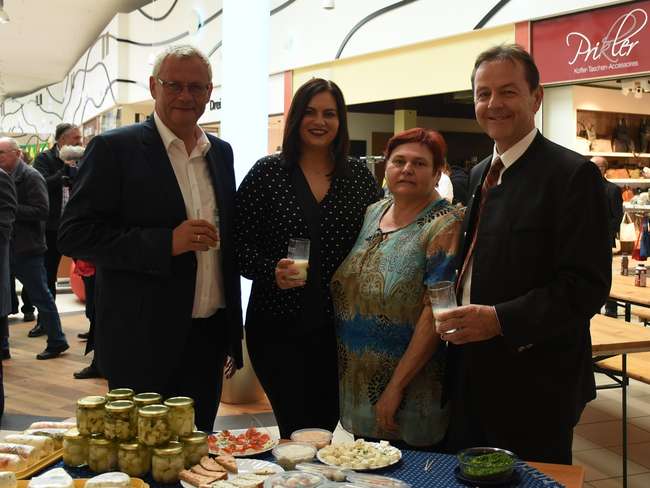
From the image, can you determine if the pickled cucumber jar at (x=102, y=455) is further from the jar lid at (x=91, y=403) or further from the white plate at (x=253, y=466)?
the white plate at (x=253, y=466)

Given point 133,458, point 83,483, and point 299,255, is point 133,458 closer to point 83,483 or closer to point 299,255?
point 83,483

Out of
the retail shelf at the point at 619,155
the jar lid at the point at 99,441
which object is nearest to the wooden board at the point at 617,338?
the jar lid at the point at 99,441

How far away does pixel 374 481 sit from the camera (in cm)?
172

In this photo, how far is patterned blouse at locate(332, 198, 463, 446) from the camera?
7.19 feet

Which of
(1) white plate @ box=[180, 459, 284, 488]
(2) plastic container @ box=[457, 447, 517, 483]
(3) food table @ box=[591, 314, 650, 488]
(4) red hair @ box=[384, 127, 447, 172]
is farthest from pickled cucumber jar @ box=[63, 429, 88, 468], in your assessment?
(3) food table @ box=[591, 314, 650, 488]

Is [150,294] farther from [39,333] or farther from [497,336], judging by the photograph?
[39,333]

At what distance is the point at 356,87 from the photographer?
9906 millimetres

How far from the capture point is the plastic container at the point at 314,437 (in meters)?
1.99

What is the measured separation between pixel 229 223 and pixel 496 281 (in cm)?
97

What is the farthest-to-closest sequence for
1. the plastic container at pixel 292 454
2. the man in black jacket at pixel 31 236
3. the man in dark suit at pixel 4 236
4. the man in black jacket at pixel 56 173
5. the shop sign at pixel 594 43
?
the man in black jacket at pixel 56 173 < the shop sign at pixel 594 43 < the man in black jacket at pixel 31 236 < the man in dark suit at pixel 4 236 < the plastic container at pixel 292 454

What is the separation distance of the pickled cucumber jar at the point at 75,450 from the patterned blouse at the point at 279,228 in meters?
0.81

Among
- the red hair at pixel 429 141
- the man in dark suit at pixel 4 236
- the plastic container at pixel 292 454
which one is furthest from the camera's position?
the man in dark suit at pixel 4 236

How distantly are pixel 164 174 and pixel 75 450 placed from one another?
90 cm

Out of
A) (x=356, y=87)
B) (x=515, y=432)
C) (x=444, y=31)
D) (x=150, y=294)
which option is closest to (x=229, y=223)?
(x=150, y=294)
